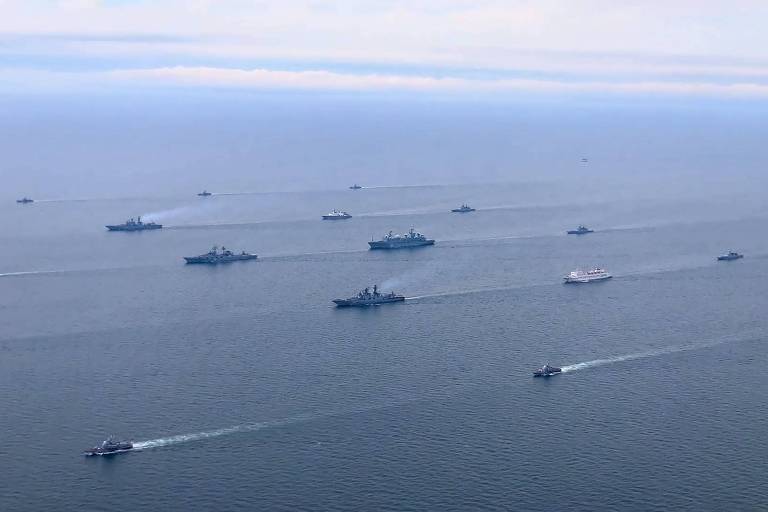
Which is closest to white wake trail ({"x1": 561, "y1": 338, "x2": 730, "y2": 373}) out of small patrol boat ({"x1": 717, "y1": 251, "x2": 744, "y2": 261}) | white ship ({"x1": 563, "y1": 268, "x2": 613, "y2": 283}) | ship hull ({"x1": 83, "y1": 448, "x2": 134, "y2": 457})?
white ship ({"x1": 563, "y1": 268, "x2": 613, "y2": 283})

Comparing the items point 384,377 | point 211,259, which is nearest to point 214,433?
point 384,377

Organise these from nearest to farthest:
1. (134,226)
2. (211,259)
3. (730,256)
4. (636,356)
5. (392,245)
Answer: (636,356)
(211,259)
(730,256)
(392,245)
(134,226)

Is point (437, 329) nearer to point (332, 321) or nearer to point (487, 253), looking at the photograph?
point (332, 321)

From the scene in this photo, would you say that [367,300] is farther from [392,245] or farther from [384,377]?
[392,245]

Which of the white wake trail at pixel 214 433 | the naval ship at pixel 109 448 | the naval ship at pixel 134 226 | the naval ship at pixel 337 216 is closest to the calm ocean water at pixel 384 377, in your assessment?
the white wake trail at pixel 214 433

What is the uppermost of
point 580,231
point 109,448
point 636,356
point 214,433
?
point 580,231

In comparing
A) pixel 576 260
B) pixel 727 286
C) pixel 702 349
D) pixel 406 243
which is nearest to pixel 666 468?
pixel 702 349
